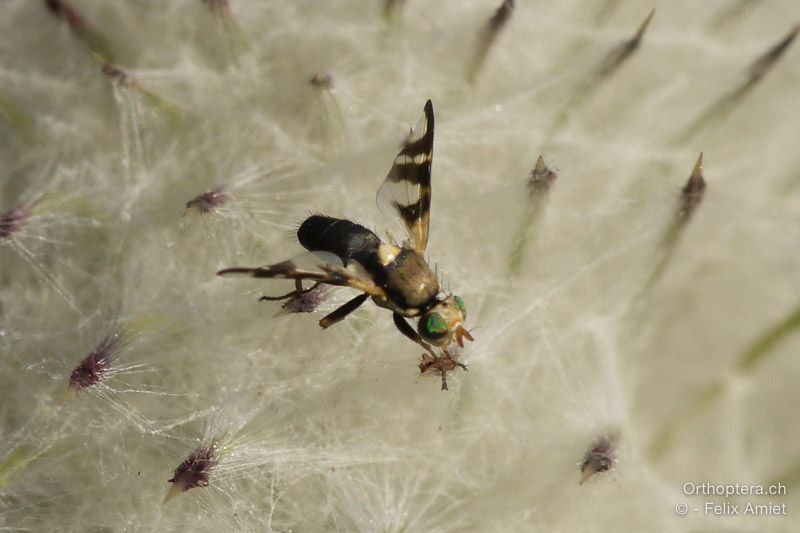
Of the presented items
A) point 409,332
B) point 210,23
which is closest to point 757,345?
point 409,332

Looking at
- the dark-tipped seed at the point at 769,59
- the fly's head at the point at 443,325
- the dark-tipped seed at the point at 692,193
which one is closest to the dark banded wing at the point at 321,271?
the fly's head at the point at 443,325

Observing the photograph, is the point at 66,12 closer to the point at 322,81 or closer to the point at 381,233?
the point at 322,81

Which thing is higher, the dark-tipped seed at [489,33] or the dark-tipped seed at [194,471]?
the dark-tipped seed at [489,33]

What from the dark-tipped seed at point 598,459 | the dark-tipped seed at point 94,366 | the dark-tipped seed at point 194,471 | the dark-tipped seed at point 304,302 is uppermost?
the dark-tipped seed at point 304,302

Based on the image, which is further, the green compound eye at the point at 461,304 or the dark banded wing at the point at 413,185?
the dark banded wing at the point at 413,185

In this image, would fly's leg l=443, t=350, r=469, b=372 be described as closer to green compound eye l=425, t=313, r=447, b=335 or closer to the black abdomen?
green compound eye l=425, t=313, r=447, b=335

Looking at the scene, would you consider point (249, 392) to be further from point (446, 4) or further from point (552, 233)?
point (446, 4)

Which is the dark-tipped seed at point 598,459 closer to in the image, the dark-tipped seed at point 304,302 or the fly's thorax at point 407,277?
the fly's thorax at point 407,277

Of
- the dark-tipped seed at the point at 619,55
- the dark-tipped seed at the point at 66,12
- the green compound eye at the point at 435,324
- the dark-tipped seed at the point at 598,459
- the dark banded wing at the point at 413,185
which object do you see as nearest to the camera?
the dark-tipped seed at the point at 598,459

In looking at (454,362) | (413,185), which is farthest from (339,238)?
(454,362)
